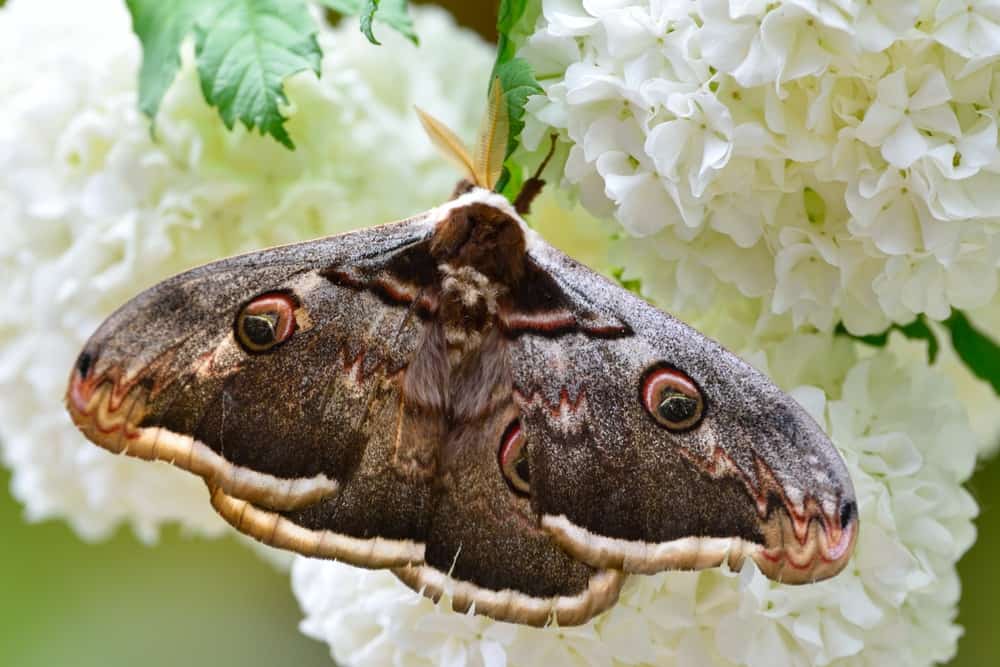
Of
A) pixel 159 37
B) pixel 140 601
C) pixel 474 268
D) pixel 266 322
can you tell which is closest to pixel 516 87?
pixel 474 268

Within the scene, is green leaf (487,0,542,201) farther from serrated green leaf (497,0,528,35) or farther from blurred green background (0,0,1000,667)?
blurred green background (0,0,1000,667)

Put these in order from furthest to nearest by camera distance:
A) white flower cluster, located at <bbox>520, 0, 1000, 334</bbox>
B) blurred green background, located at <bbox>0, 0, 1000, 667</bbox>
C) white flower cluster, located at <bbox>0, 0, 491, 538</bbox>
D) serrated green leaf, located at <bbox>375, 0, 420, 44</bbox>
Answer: blurred green background, located at <bbox>0, 0, 1000, 667</bbox> → white flower cluster, located at <bbox>0, 0, 491, 538</bbox> → serrated green leaf, located at <bbox>375, 0, 420, 44</bbox> → white flower cluster, located at <bbox>520, 0, 1000, 334</bbox>

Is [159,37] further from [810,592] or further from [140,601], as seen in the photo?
[140,601]

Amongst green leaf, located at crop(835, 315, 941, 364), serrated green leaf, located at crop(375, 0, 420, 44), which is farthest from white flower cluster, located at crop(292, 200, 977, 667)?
serrated green leaf, located at crop(375, 0, 420, 44)

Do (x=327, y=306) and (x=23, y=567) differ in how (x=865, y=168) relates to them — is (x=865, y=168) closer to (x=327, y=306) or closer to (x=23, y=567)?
(x=327, y=306)

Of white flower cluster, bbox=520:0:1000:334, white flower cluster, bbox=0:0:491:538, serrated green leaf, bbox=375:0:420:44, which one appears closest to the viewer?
white flower cluster, bbox=520:0:1000:334
